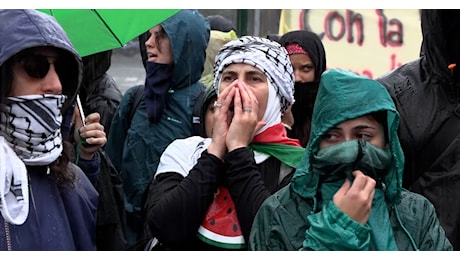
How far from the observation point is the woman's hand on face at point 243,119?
3312 millimetres

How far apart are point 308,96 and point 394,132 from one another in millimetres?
1823

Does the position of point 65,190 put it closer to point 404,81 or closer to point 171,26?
point 404,81

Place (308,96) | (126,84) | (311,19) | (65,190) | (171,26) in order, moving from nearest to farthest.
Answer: (65,190) → (308,96) → (171,26) → (311,19) → (126,84)

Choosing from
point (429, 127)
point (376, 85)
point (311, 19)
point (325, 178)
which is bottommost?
point (311, 19)

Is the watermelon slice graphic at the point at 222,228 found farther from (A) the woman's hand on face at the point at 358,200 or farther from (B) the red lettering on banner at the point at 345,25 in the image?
(B) the red lettering on banner at the point at 345,25

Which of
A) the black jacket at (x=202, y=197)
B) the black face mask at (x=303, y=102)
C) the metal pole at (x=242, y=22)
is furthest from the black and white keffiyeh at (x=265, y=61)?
the metal pole at (x=242, y=22)

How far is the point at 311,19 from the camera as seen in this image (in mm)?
7195

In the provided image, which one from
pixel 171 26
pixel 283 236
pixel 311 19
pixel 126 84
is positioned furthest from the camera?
pixel 126 84

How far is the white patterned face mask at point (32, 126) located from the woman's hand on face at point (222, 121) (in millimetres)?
604

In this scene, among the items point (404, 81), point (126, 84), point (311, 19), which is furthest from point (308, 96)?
point (126, 84)

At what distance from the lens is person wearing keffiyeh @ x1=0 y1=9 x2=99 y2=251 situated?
289cm

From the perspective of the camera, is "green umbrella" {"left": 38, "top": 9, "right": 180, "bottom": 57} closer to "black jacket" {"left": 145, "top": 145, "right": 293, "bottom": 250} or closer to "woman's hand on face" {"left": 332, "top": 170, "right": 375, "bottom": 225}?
"black jacket" {"left": 145, "top": 145, "right": 293, "bottom": 250}

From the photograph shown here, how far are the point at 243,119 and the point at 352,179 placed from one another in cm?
64

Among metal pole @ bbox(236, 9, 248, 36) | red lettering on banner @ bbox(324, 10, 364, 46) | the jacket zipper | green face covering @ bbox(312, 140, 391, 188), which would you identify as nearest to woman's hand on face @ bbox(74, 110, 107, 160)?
the jacket zipper
